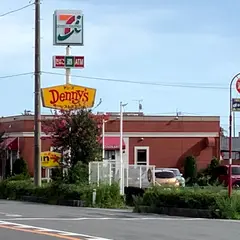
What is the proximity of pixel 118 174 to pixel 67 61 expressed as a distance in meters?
9.05

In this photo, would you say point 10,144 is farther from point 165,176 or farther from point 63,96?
point 165,176

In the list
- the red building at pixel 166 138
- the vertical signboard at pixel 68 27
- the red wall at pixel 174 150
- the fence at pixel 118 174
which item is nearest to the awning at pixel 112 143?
the red building at pixel 166 138

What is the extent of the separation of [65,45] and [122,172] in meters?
10.9

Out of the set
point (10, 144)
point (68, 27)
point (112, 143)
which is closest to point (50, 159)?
point (68, 27)

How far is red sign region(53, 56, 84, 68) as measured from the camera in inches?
1575

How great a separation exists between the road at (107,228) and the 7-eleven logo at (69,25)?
1841 cm

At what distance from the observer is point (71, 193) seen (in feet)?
108

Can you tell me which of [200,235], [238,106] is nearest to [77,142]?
[238,106]

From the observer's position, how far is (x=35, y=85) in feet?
126

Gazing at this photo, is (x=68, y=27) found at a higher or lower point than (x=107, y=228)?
higher

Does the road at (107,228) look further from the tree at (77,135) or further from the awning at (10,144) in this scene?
the awning at (10,144)

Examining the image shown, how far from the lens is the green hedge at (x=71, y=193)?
3162 cm

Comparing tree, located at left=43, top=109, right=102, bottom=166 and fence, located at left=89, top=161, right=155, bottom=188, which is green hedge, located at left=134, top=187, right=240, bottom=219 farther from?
tree, located at left=43, top=109, right=102, bottom=166

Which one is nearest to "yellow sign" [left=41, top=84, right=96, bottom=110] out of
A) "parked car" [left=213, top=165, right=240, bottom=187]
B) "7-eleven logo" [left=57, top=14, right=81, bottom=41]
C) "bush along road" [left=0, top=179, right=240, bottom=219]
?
"7-eleven logo" [left=57, top=14, right=81, bottom=41]
